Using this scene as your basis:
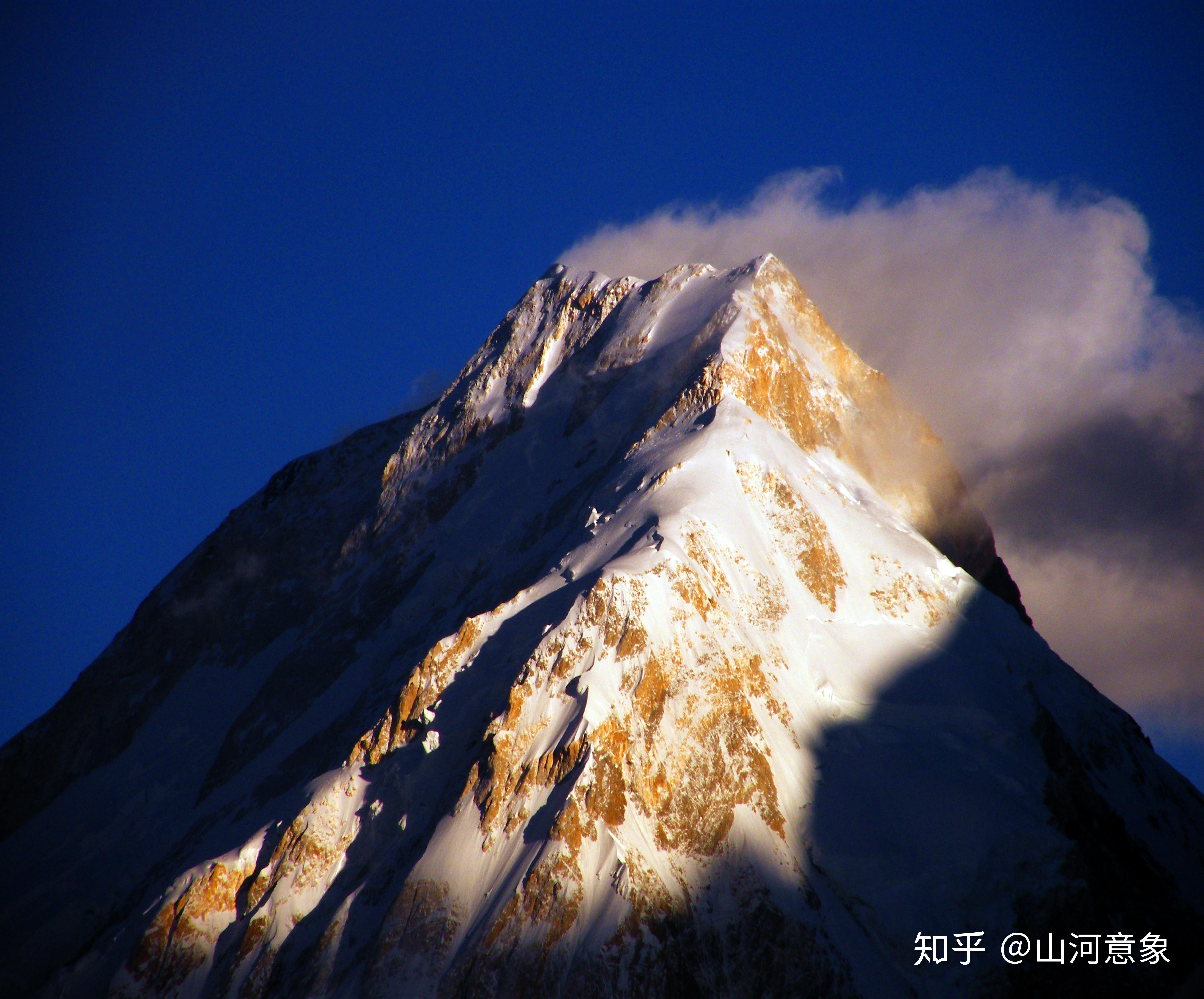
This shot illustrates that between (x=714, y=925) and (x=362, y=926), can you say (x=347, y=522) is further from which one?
(x=714, y=925)

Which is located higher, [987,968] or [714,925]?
[987,968]

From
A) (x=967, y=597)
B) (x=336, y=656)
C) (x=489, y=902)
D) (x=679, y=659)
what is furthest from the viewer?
(x=336, y=656)

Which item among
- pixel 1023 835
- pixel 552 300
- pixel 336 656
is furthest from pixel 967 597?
pixel 552 300

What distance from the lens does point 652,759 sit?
6444cm

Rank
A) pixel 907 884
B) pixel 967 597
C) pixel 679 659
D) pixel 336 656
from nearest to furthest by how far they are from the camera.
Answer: pixel 907 884
pixel 679 659
pixel 967 597
pixel 336 656

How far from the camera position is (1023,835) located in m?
67.1

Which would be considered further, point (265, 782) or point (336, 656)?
point (336, 656)

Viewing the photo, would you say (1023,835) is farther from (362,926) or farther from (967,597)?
(362,926)

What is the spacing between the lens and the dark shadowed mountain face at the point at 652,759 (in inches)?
2367

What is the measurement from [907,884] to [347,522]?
74.3m

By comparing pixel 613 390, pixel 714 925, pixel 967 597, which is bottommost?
pixel 714 925

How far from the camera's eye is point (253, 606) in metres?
121

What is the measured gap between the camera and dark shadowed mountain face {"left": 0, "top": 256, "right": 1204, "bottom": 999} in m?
60.1

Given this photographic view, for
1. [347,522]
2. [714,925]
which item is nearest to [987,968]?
[714,925]
